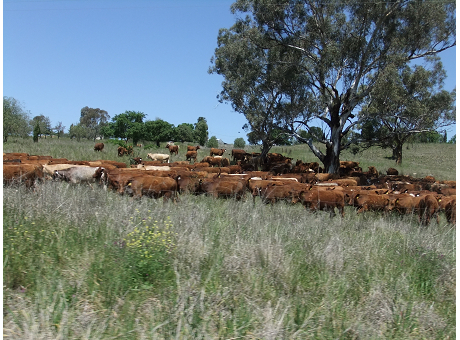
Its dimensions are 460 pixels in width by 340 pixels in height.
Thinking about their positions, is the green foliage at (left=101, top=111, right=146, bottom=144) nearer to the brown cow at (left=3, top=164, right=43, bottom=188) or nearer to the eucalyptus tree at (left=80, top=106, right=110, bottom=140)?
the eucalyptus tree at (left=80, top=106, right=110, bottom=140)

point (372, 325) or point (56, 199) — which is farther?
point (56, 199)

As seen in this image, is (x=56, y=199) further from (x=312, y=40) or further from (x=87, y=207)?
(x=312, y=40)

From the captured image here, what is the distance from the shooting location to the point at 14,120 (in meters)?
44.2

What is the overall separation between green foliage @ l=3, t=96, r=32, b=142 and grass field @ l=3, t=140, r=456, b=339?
136 feet

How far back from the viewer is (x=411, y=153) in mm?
63094

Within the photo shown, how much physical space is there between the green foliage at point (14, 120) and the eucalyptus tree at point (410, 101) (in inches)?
1434

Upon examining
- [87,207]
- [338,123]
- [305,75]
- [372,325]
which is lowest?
[372,325]

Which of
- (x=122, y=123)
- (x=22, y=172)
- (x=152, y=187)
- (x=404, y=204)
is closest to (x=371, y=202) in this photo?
(x=404, y=204)

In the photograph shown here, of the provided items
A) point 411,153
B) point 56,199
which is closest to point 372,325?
point 56,199

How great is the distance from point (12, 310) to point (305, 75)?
2189cm

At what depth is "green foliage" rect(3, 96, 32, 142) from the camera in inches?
1674

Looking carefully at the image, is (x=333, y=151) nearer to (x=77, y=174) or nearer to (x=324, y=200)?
(x=324, y=200)

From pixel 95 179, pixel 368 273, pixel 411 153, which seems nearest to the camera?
pixel 368 273

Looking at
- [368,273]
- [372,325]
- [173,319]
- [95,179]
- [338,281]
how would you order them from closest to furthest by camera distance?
1. [173,319]
2. [372,325]
3. [338,281]
4. [368,273]
5. [95,179]
